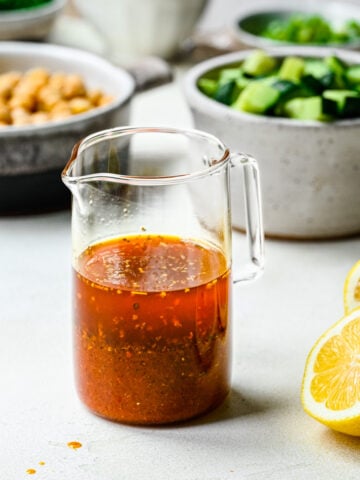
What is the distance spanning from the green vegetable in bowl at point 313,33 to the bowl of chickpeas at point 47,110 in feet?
1.30

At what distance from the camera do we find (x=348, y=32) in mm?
1827

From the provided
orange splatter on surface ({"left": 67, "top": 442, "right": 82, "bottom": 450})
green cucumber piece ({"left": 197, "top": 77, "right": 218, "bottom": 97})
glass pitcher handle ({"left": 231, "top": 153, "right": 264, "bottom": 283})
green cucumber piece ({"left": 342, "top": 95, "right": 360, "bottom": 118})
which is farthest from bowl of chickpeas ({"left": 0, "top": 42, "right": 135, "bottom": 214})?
orange splatter on surface ({"left": 67, "top": 442, "right": 82, "bottom": 450})

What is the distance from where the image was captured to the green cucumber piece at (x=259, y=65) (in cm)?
140

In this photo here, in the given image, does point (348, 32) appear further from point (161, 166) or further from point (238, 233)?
point (161, 166)

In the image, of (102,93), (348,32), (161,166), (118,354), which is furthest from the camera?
(348,32)

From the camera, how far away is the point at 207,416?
0.93 metres

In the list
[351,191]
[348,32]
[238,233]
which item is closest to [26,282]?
[238,233]

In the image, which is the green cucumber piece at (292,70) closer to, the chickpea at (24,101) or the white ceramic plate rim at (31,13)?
the chickpea at (24,101)

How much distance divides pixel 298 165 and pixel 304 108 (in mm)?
74

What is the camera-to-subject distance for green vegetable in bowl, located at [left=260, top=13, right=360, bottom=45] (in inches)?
70.3

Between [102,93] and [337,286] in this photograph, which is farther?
[102,93]

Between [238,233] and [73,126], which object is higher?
[73,126]

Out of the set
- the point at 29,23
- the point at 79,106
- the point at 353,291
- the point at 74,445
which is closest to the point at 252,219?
the point at 353,291

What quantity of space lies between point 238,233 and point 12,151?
324 millimetres
